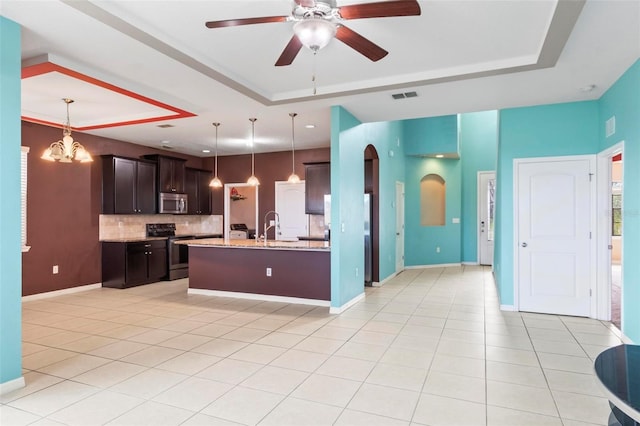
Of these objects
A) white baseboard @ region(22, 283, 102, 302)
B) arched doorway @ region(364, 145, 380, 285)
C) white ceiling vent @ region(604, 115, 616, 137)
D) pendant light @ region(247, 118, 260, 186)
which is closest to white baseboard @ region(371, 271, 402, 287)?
arched doorway @ region(364, 145, 380, 285)

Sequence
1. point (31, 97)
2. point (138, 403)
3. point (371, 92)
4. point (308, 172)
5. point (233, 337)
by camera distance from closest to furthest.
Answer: point (138, 403) → point (233, 337) → point (371, 92) → point (31, 97) → point (308, 172)

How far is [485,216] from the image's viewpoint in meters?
9.33

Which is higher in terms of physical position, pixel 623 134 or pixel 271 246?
pixel 623 134

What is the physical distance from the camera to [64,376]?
300cm

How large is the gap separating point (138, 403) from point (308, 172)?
5.34 meters

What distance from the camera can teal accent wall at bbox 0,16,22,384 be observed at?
2678 mm

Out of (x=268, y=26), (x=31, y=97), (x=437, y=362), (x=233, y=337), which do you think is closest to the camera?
(x=268, y=26)

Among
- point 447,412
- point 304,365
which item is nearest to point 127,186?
point 304,365

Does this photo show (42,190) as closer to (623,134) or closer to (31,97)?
(31,97)

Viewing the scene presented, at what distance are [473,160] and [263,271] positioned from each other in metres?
6.42

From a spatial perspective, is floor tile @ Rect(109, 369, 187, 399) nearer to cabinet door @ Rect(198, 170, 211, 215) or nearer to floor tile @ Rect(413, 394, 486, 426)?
floor tile @ Rect(413, 394, 486, 426)

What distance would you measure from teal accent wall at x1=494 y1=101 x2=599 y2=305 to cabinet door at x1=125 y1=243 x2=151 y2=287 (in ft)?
19.4

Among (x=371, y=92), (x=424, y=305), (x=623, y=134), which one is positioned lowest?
(x=424, y=305)

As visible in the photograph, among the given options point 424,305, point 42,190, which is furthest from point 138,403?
point 42,190
